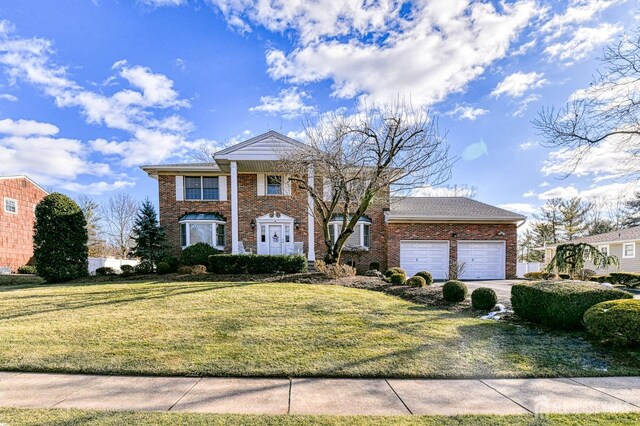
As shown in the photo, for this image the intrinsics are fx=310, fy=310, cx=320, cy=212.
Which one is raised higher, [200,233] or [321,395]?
[200,233]

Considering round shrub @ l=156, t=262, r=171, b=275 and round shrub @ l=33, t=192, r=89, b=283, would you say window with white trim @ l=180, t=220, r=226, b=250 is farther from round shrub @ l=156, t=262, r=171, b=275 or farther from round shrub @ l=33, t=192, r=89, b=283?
round shrub @ l=33, t=192, r=89, b=283

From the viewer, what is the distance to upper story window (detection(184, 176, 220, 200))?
17.8 metres

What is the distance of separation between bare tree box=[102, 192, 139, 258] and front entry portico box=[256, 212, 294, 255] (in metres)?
23.8

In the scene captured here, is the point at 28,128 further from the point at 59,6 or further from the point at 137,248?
the point at 59,6

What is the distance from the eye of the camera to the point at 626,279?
1622 cm

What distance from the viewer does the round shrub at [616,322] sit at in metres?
5.24

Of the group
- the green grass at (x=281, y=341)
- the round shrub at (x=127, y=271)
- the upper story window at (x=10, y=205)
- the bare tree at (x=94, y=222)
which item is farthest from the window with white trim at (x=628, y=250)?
the bare tree at (x=94, y=222)

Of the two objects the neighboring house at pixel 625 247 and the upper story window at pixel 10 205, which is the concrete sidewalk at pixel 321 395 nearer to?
the upper story window at pixel 10 205

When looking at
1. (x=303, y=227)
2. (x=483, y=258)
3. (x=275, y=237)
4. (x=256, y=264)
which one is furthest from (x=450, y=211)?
(x=256, y=264)

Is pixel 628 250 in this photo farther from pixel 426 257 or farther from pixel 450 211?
pixel 426 257

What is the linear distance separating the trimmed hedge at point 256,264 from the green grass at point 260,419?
10.1m

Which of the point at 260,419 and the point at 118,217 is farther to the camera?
the point at 118,217

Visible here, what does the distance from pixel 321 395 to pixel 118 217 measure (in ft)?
125

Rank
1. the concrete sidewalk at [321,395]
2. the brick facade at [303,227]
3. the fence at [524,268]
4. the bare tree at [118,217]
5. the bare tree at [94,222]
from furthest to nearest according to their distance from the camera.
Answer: the bare tree at [118,217] → the bare tree at [94,222] → the fence at [524,268] → the brick facade at [303,227] → the concrete sidewalk at [321,395]
